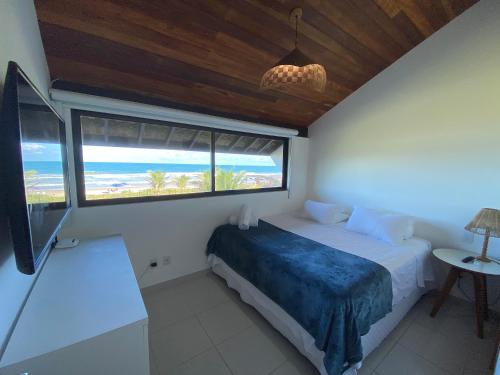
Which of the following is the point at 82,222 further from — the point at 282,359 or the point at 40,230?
the point at 282,359

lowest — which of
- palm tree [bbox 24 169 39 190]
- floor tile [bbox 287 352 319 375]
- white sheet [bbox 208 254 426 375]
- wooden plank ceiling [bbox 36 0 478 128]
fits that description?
floor tile [bbox 287 352 319 375]

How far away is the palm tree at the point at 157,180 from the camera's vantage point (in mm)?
2213

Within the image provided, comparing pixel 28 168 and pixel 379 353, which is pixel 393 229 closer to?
pixel 379 353

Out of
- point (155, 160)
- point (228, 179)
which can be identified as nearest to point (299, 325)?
point (228, 179)

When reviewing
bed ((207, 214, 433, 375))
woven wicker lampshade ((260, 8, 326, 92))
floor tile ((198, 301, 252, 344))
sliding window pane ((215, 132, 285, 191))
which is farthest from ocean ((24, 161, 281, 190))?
floor tile ((198, 301, 252, 344))

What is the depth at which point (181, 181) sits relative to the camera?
7.84 feet

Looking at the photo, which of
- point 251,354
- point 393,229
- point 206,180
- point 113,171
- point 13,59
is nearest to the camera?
point 13,59

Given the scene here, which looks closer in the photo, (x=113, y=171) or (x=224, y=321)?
(x=224, y=321)

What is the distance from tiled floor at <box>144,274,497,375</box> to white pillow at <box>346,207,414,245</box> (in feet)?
2.30

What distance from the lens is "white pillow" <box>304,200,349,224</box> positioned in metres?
2.72

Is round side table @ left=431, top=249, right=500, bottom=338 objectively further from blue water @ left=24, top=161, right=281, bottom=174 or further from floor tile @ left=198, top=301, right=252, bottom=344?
blue water @ left=24, top=161, right=281, bottom=174

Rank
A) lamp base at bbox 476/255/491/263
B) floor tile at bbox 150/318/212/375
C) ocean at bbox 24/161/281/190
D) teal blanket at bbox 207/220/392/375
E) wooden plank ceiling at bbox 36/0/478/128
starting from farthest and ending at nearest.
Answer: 1. lamp base at bbox 476/255/491/263
2. floor tile at bbox 150/318/212/375
3. wooden plank ceiling at bbox 36/0/478/128
4. teal blanket at bbox 207/220/392/375
5. ocean at bbox 24/161/281/190

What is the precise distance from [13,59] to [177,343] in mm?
1906

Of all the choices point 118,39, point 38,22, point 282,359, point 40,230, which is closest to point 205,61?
point 118,39
